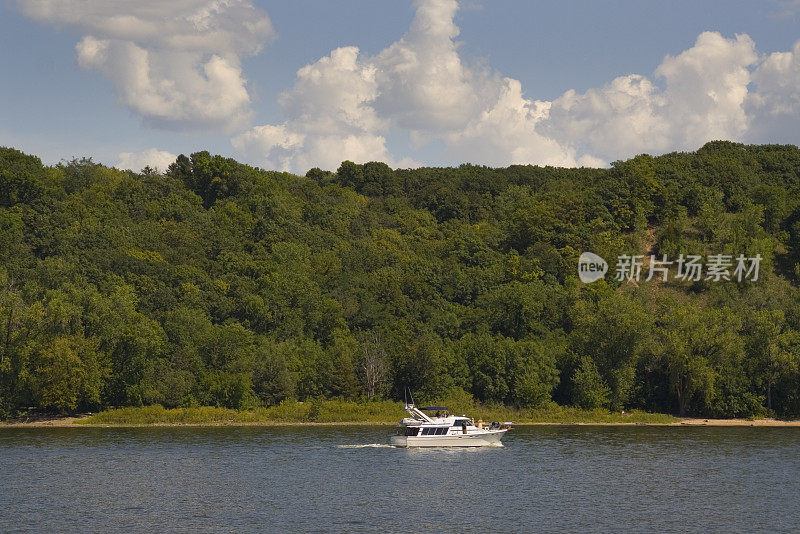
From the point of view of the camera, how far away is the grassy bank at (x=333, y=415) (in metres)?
102

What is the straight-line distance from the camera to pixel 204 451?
7906 centimetres

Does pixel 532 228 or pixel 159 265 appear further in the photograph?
pixel 532 228

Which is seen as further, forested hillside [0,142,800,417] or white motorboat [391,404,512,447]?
forested hillside [0,142,800,417]

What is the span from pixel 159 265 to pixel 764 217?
100 metres

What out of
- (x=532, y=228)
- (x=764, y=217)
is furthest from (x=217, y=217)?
(x=764, y=217)

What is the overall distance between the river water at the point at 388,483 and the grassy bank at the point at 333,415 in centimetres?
849

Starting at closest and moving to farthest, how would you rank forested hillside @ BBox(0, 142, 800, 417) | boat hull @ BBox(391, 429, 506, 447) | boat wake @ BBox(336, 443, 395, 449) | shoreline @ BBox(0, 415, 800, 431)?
boat wake @ BBox(336, 443, 395, 449), boat hull @ BBox(391, 429, 506, 447), shoreline @ BBox(0, 415, 800, 431), forested hillside @ BBox(0, 142, 800, 417)

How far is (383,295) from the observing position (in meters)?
132

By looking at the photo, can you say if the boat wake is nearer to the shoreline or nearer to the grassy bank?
the shoreline

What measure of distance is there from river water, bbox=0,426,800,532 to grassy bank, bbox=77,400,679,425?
8.49 meters

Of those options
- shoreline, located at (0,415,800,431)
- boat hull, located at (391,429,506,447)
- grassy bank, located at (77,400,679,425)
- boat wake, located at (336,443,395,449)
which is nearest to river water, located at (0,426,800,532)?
boat wake, located at (336,443,395,449)

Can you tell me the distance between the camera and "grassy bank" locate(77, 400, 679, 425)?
102 metres

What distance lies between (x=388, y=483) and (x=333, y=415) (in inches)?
1597

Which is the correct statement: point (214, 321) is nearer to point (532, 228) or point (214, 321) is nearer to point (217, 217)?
point (217, 217)
